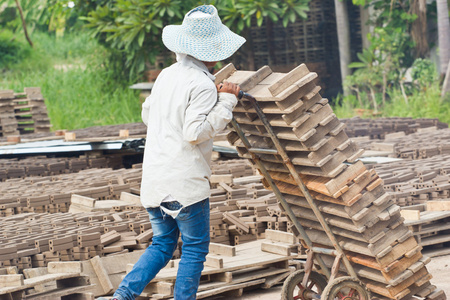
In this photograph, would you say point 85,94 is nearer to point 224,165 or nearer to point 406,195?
point 224,165

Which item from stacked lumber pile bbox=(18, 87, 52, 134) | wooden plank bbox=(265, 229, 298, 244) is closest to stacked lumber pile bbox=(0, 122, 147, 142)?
stacked lumber pile bbox=(18, 87, 52, 134)

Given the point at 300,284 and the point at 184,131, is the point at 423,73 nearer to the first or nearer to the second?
the point at 300,284

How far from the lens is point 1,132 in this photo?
51.6ft

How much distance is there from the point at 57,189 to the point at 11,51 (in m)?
24.2

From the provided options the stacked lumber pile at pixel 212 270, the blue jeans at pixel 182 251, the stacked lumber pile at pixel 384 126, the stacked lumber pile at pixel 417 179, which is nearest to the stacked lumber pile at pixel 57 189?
the stacked lumber pile at pixel 212 270

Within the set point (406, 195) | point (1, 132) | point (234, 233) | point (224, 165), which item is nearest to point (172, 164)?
point (234, 233)

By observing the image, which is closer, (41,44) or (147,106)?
(147,106)

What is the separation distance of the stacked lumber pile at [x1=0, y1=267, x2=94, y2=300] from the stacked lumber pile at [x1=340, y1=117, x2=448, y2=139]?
812 cm

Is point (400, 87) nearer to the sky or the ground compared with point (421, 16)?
nearer to the ground

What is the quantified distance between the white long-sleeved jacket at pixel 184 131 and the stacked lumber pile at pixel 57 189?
4.44m

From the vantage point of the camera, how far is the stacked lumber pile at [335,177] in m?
4.60

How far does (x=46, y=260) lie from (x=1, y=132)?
10.3m

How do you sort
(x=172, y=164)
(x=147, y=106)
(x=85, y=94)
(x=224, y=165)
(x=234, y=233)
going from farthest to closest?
1. (x=85, y=94)
2. (x=224, y=165)
3. (x=234, y=233)
4. (x=147, y=106)
5. (x=172, y=164)

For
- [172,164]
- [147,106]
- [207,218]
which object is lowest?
[207,218]
